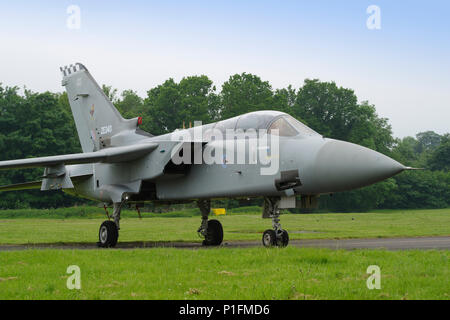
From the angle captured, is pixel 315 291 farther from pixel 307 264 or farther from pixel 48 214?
pixel 48 214

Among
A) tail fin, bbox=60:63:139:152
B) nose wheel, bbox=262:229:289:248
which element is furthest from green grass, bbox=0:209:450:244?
nose wheel, bbox=262:229:289:248

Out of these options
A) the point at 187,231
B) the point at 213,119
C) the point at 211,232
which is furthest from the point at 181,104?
the point at 211,232

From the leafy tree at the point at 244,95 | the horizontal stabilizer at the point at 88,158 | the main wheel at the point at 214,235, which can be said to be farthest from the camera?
the leafy tree at the point at 244,95

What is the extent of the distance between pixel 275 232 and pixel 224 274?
15.7ft

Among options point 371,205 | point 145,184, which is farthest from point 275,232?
point 371,205

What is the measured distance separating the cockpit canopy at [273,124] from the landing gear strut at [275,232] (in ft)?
5.24

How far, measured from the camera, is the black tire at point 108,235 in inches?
563

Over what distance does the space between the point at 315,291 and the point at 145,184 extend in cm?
936

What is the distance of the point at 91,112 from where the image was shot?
704 inches

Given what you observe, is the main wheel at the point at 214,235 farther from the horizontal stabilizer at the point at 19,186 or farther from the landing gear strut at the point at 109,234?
the horizontal stabilizer at the point at 19,186

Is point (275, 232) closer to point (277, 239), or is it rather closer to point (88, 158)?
point (277, 239)

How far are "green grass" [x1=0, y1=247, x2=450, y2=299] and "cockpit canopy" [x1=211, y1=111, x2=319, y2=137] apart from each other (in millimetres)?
3070

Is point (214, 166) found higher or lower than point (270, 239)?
higher

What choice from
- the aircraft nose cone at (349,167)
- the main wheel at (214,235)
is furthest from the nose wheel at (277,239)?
the main wheel at (214,235)
